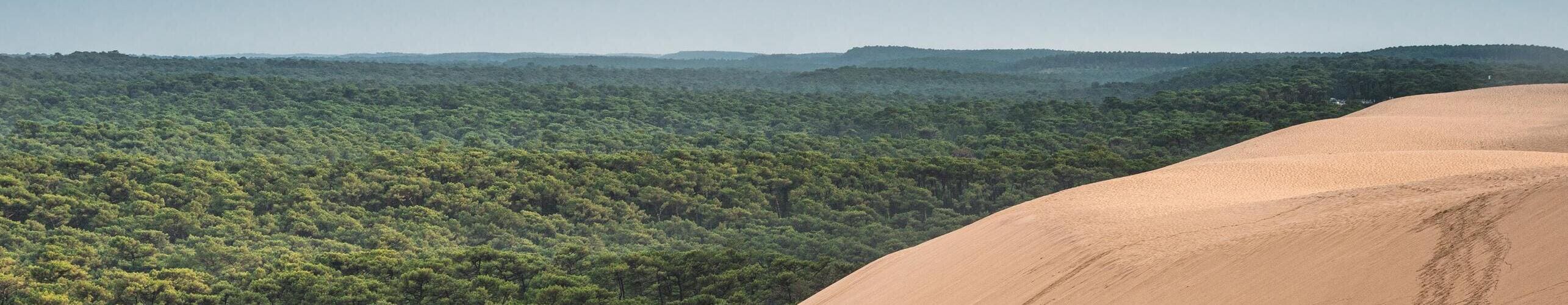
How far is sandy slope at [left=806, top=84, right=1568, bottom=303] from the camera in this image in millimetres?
6590

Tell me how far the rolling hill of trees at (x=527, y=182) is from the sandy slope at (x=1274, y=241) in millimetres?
10021

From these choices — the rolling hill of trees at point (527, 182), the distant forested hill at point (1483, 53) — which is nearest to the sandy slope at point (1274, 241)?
the rolling hill of trees at point (527, 182)

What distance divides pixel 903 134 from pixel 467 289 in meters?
48.9

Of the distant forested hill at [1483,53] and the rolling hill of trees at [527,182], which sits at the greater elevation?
the distant forested hill at [1483,53]

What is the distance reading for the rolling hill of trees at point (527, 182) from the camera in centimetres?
2648

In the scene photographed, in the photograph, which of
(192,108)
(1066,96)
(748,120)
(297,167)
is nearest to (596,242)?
(297,167)

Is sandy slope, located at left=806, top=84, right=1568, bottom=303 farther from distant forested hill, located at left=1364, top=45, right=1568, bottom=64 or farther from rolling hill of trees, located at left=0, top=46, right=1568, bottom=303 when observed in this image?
distant forested hill, located at left=1364, top=45, right=1568, bottom=64

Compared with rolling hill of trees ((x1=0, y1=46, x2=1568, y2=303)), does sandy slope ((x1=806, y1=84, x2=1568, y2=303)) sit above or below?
above

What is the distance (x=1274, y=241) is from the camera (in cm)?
885

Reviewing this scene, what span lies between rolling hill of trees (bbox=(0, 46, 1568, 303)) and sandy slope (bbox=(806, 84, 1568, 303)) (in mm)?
10021

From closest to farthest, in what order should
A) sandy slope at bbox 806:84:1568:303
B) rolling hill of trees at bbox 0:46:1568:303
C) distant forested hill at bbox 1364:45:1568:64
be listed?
sandy slope at bbox 806:84:1568:303 → rolling hill of trees at bbox 0:46:1568:303 → distant forested hill at bbox 1364:45:1568:64

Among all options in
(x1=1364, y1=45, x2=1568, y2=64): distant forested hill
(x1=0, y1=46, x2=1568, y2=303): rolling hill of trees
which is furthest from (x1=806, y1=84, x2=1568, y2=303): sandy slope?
(x1=1364, y1=45, x2=1568, y2=64): distant forested hill

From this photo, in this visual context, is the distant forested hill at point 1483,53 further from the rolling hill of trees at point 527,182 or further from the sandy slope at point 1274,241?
the sandy slope at point 1274,241

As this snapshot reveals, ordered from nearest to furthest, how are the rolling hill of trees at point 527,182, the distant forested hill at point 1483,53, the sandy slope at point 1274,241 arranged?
the sandy slope at point 1274,241 → the rolling hill of trees at point 527,182 → the distant forested hill at point 1483,53
